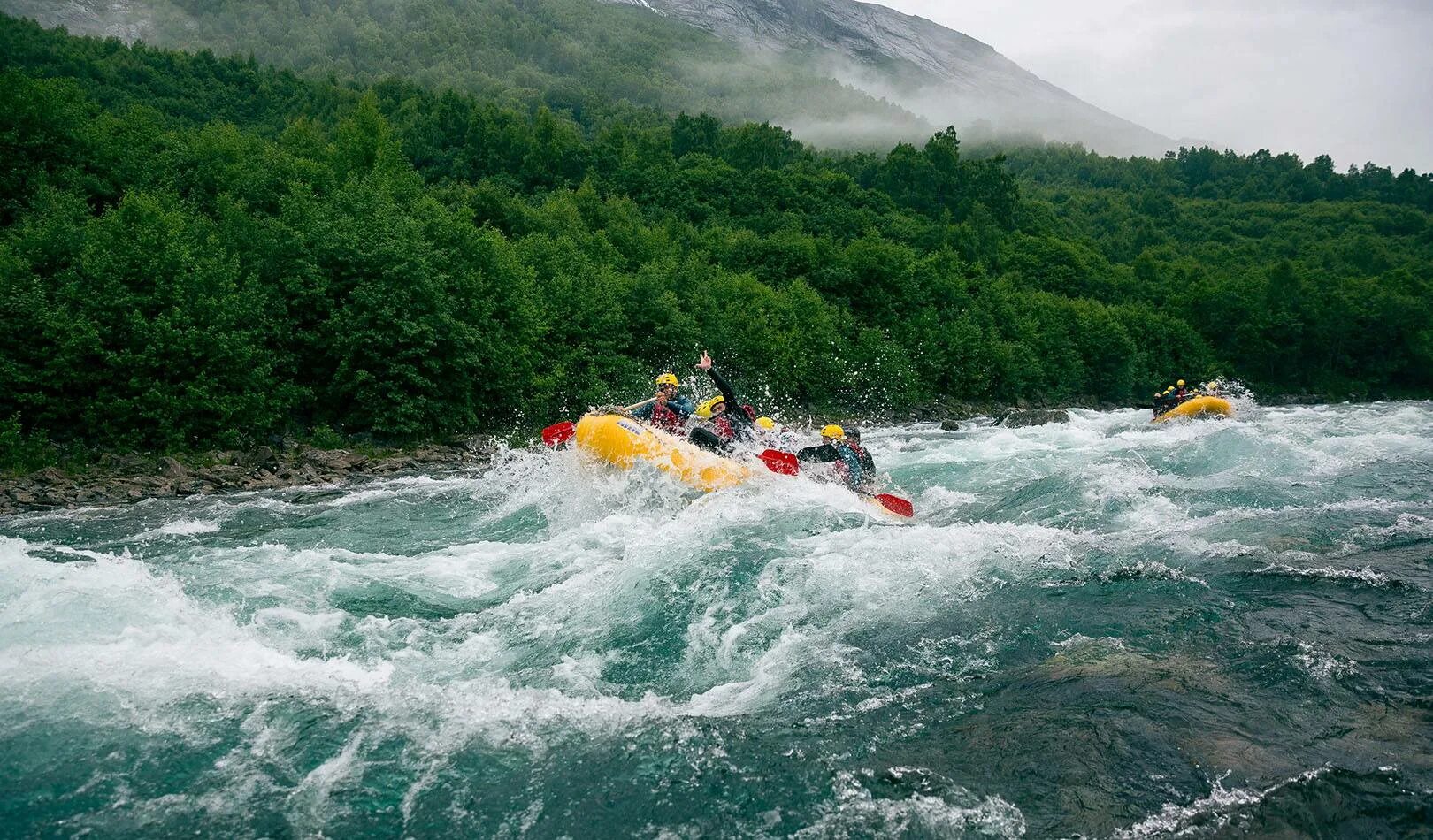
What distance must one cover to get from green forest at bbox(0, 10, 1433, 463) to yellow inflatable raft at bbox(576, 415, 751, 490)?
9.90m

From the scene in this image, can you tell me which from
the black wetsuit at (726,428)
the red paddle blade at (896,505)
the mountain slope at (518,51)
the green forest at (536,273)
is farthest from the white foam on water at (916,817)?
the mountain slope at (518,51)

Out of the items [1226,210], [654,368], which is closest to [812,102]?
[1226,210]

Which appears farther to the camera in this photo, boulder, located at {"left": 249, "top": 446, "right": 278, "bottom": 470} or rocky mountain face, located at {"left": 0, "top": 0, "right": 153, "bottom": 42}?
rocky mountain face, located at {"left": 0, "top": 0, "right": 153, "bottom": 42}

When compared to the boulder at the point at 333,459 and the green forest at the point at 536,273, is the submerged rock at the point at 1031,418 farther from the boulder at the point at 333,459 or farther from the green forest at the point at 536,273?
the boulder at the point at 333,459

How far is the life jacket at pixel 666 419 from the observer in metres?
15.6

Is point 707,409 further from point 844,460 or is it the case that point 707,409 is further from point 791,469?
point 791,469

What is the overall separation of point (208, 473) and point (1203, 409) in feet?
89.0

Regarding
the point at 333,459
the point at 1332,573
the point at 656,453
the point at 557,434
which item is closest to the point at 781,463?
the point at 656,453

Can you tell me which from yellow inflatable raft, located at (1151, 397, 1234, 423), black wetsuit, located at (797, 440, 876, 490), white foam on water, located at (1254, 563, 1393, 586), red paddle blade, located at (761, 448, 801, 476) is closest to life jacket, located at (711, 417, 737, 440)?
black wetsuit, located at (797, 440, 876, 490)

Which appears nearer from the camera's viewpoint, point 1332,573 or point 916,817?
point 916,817

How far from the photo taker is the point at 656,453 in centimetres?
1345

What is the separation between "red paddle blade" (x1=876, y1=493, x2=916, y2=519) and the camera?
13.8 m

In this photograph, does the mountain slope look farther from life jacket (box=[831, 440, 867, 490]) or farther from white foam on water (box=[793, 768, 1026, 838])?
white foam on water (box=[793, 768, 1026, 838])

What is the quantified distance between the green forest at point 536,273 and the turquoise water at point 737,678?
27.0ft
